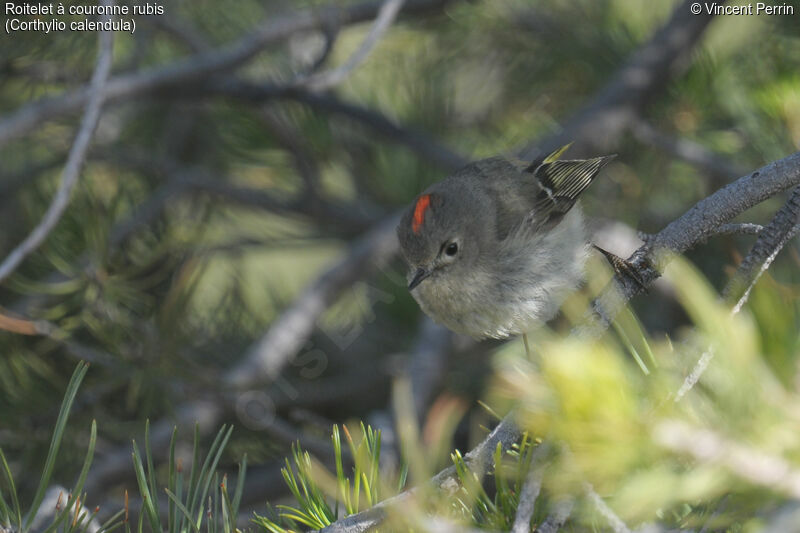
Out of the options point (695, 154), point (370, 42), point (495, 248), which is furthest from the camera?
point (695, 154)

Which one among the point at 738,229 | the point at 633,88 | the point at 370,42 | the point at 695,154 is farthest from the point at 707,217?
the point at 633,88

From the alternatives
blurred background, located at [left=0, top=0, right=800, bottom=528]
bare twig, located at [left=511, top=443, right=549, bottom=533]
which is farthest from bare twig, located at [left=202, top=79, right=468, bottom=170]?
bare twig, located at [left=511, top=443, right=549, bottom=533]

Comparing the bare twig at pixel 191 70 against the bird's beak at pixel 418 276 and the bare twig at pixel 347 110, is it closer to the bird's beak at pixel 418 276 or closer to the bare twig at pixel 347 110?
the bare twig at pixel 347 110

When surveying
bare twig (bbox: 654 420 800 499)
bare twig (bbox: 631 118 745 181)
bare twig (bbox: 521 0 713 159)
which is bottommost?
bare twig (bbox: 654 420 800 499)

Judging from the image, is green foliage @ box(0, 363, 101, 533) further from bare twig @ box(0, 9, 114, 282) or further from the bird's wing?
the bird's wing

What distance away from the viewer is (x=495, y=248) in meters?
1.93

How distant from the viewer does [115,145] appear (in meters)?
2.50

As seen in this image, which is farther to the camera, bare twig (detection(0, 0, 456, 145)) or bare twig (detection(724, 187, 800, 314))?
bare twig (detection(0, 0, 456, 145))

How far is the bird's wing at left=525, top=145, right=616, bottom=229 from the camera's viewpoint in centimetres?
199

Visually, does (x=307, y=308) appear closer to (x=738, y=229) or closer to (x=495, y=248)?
(x=495, y=248)

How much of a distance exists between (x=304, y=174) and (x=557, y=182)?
2.90ft

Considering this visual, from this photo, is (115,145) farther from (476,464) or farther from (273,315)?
(476,464)

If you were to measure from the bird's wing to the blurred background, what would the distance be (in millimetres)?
129

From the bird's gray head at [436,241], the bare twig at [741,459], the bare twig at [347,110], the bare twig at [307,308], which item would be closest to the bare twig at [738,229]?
the bare twig at [741,459]
